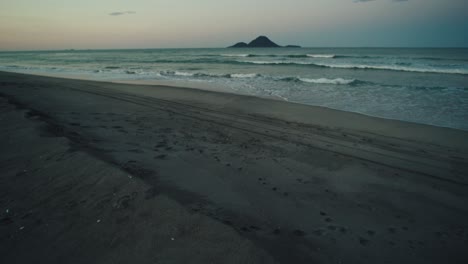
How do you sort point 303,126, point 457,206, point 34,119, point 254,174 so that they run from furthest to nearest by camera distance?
point 303,126, point 34,119, point 254,174, point 457,206

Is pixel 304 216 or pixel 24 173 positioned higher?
pixel 24 173

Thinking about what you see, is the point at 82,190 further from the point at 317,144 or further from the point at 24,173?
the point at 317,144

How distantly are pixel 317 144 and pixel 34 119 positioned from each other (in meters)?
6.74

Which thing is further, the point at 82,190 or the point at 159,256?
the point at 82,190

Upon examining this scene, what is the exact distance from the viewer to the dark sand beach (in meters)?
2.56

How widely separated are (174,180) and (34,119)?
14.9 ft

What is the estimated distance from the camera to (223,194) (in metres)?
3.64

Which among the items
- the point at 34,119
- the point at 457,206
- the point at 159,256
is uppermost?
the point at 34,119

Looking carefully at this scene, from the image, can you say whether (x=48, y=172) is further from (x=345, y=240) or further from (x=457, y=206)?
(x=457, y=206)

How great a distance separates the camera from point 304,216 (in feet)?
10.8

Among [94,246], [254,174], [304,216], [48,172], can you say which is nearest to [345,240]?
[304,216]

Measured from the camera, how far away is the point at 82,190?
132 inches

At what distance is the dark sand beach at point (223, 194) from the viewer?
8.41ft

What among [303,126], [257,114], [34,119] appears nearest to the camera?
[34,119]
